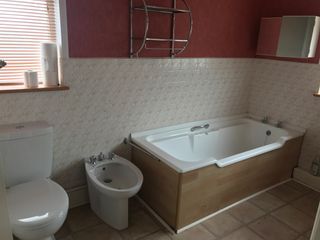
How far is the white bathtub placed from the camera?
2314 millimetres

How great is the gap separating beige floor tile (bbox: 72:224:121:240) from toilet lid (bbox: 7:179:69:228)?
1.61 ft

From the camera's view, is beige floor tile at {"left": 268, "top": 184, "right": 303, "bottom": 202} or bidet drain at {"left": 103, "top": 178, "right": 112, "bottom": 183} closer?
bidet drain at {"left": 103, "top": 178, "right": 112, "bottom": 183}

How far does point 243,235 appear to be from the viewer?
215cm

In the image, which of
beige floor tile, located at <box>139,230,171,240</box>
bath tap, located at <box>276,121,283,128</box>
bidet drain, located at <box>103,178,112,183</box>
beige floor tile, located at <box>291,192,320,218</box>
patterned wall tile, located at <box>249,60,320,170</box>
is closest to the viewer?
beige floor tile, located at <box>139,230,171,240</box>

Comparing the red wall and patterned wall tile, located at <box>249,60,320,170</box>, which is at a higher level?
the red wall

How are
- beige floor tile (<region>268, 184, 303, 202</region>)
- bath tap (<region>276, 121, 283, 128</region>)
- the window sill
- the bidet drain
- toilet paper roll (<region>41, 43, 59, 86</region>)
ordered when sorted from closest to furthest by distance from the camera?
the window sill → toilet paper roll (<region>41, 43, 59, 86</region>) → the bidet drain → beige floor tile (<region>268, 184, 303, 202</region>) → bath tap (<region>276, 121, 283, 128</region>)

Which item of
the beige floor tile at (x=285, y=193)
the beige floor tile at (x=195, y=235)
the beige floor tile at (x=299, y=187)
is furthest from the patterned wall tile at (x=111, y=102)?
the beige floor tile at (x=299, y=187)

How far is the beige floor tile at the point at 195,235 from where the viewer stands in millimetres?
2096

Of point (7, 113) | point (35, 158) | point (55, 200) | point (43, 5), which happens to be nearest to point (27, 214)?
point (55, 200)

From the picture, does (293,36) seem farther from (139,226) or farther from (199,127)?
(139,226)

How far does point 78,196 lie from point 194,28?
1942mm

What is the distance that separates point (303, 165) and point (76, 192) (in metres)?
2.43

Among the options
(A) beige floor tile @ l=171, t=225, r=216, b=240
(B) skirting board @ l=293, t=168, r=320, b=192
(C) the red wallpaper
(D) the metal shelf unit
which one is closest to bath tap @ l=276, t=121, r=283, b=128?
(B) skirting board @ l=293, t=168, r=320, b=192

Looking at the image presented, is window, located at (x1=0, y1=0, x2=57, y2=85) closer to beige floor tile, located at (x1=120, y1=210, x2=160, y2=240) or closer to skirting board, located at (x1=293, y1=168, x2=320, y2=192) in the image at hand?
beige floor tile, located at (x1=120, y1=210, x2=160, y2=240)
